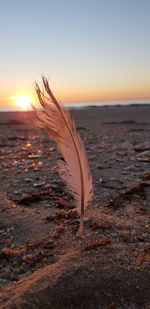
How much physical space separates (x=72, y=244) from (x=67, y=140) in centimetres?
99

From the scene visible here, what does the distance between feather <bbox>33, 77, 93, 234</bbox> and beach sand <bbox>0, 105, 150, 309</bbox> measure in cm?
37

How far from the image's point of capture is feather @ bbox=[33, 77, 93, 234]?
249cm

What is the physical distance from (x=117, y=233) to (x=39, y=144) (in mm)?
6241

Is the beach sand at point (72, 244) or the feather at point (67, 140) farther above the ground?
the feather at point (67, 140)

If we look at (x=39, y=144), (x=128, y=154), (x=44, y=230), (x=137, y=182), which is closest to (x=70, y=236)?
(x=44, y=230)

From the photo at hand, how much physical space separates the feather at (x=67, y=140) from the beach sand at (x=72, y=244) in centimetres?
37

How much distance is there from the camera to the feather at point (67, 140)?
8.18 ft

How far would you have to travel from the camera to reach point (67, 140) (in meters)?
2.63

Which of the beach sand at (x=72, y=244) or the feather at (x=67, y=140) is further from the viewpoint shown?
the feather at (x=67, y=140)

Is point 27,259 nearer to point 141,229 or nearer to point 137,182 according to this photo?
point 141,229

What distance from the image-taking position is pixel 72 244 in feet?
8.75

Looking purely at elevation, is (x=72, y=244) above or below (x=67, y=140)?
below

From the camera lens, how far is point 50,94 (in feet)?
7.82

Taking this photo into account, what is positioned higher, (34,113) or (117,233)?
(34,113)
